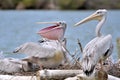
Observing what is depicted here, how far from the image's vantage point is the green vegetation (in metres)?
80.6

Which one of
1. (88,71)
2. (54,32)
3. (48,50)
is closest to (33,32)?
(54,32)

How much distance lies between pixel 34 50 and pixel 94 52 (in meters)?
1.26

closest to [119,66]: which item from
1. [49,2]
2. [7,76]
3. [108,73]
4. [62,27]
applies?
[108,73]

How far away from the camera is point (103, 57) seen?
10289 millimetres

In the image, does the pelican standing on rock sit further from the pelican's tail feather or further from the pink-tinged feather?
the pelican's tail feather

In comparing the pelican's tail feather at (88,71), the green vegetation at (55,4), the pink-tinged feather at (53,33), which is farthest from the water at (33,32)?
the green vegetation at (55,4)

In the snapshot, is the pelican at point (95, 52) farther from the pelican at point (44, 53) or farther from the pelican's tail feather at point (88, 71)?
the pelican at point (44, 53)

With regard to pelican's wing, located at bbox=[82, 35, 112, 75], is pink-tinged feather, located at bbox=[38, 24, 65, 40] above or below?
above

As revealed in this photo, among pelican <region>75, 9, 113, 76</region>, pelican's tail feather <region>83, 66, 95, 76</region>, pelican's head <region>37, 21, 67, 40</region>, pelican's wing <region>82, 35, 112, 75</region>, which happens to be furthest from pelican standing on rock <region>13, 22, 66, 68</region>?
pelican's tail feather <region>83, 66, 95, 76</region>

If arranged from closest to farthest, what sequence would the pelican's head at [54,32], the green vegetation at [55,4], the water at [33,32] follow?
the pelican's head at [54,32] < the water at [33,32] < the green vegetation at [55,4]

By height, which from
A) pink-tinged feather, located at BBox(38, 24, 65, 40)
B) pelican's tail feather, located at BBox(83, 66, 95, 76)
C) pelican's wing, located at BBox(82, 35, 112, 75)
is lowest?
pelican's tail feather, located at BBox(83, 66, 95, 76)

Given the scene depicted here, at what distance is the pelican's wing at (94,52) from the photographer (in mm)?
9737

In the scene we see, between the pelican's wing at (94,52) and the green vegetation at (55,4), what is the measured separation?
2734 inches

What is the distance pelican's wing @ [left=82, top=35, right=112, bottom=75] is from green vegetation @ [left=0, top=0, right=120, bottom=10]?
69.4 metres
